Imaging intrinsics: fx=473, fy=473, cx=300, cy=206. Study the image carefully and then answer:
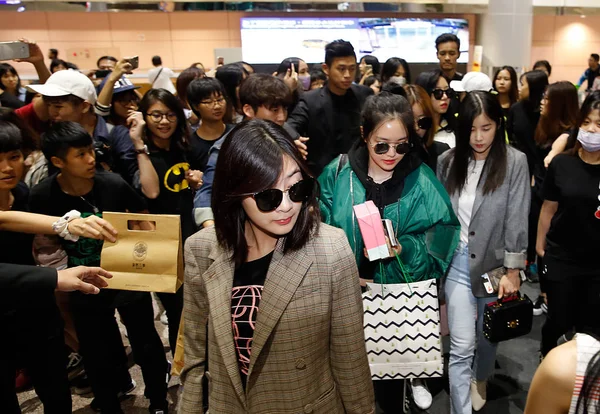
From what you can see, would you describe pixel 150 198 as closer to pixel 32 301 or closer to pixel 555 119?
pixel 32 301

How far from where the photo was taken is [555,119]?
3.78m

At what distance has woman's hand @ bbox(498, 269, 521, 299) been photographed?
95.7 inches

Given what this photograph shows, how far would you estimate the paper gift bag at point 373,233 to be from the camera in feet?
7.07

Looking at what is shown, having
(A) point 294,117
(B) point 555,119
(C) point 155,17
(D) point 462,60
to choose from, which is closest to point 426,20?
(D) point 462,60

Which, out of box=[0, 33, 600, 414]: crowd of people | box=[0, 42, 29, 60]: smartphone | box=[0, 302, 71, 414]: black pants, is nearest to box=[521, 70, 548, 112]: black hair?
box=[0, 33, 600, 414]: crowd of people

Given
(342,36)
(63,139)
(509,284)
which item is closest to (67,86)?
(63,139)

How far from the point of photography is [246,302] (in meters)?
1.47

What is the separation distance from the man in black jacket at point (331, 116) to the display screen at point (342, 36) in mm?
8455

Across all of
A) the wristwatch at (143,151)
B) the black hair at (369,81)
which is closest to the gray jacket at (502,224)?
the wristwatch at (143,151)

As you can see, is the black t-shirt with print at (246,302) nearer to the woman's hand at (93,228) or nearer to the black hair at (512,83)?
the woman's hand at (93,228)

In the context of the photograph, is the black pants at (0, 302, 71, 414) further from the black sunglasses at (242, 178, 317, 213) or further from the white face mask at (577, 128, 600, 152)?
the white face mask at (577, 128, 600, 152)

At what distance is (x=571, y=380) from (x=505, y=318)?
1469mm

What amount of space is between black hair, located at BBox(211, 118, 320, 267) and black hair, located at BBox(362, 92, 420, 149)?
847 mm

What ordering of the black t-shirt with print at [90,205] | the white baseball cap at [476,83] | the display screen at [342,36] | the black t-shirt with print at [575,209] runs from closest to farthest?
the black t-shirt with print at [90,205]
the black t-shirt with print at [575,209]
the white baseball cap at [476,83]
the display screen at [342,36]
